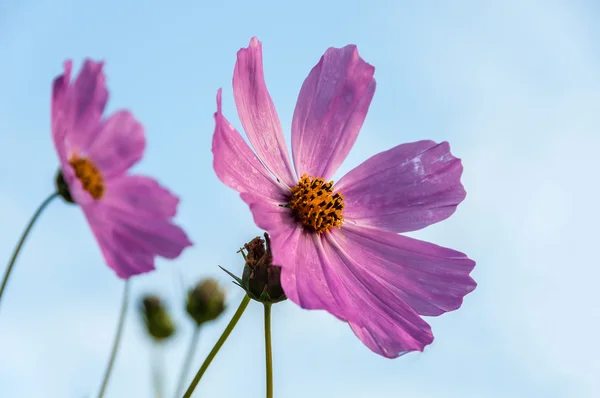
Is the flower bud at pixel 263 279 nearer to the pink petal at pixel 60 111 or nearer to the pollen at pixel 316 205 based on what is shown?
the pollen at pixel 316 205

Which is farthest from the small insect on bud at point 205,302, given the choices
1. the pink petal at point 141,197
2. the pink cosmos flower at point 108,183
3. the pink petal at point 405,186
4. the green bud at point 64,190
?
the green bud at point 64,190

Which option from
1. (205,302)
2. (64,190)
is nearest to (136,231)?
(64,190)

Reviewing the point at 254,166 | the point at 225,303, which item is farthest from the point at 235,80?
the point at 225,303

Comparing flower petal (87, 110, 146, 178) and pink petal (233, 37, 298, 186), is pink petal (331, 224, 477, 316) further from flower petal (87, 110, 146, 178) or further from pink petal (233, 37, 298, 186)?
flower petal (87, 110, 146, 178)

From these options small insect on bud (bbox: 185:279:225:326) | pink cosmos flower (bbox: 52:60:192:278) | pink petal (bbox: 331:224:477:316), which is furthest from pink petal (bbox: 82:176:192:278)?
small insect on bud (bbox: 185:279:225:326)

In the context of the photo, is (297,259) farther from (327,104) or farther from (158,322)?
(158,322)

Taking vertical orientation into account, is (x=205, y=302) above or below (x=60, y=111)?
above
